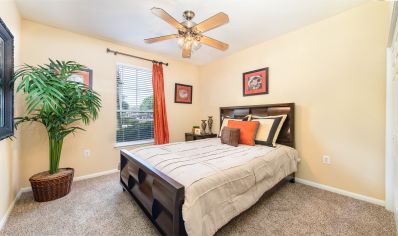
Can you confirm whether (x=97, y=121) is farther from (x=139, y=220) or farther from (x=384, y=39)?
(x=384, y=39)

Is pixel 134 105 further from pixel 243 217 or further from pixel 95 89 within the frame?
pixel 243 217

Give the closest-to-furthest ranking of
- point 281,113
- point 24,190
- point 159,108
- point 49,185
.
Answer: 1. point 49,185
2. point 24,190
3. point 281,113
4. point 159,108

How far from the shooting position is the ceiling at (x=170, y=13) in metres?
2.00

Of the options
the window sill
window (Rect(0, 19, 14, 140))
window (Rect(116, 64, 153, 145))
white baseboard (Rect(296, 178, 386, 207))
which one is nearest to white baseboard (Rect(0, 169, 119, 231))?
the window sill

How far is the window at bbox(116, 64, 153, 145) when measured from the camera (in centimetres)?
325

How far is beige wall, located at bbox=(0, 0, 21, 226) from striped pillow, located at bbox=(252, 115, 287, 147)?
3089 mm

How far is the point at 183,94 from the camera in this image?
414 centimetres

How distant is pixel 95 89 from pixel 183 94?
1913 millimetres

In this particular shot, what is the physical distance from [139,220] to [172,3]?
97.5 inches

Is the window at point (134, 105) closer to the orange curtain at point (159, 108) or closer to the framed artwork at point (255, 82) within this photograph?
the orange curtain at point (159, 108)

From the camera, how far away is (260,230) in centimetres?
151

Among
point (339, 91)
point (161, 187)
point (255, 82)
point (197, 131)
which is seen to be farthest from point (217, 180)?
point (197, 131)

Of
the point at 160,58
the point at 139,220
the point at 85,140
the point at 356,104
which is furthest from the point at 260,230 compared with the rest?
the point at 160,58

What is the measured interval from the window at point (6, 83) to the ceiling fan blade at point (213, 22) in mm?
1875
